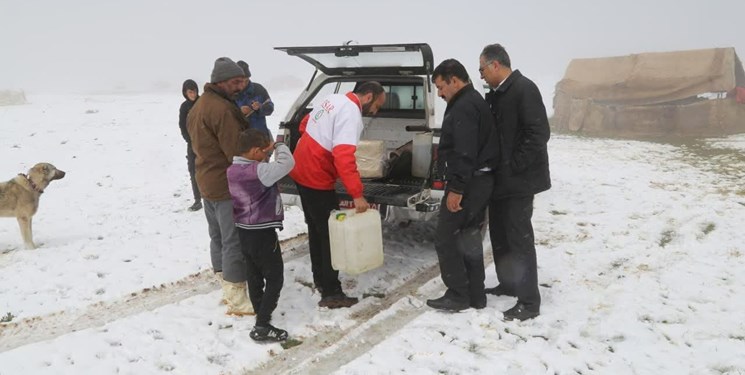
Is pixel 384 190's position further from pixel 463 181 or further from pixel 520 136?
pixel 520 136

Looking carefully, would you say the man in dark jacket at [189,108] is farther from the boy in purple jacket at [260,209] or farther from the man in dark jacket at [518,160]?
the man in dark jacket at [518,160]

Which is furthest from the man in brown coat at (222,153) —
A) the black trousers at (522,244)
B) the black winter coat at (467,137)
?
the black trousers at (522,244)

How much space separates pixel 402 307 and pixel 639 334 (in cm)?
174

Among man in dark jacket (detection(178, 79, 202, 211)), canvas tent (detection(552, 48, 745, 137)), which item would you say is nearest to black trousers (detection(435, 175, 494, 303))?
man in dark jacket (detection(178, 79, 202, 211))

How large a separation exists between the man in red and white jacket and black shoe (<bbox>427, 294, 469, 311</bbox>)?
69cm

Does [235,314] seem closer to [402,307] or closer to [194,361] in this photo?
[194,361]

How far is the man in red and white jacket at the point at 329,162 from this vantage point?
3721mm

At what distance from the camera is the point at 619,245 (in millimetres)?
5422

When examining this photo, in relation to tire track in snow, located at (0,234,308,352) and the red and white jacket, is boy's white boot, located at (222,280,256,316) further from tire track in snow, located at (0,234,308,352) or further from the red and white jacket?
the red and white jacket

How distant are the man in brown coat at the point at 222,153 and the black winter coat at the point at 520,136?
6.36ft

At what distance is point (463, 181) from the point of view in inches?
142

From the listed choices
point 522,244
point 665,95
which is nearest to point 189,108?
point 522,244

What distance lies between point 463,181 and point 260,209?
4.80ft

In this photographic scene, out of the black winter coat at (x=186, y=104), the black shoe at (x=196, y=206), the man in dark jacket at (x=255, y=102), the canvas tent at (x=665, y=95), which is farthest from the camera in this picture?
the canvas tent at (x=665, y=95)
